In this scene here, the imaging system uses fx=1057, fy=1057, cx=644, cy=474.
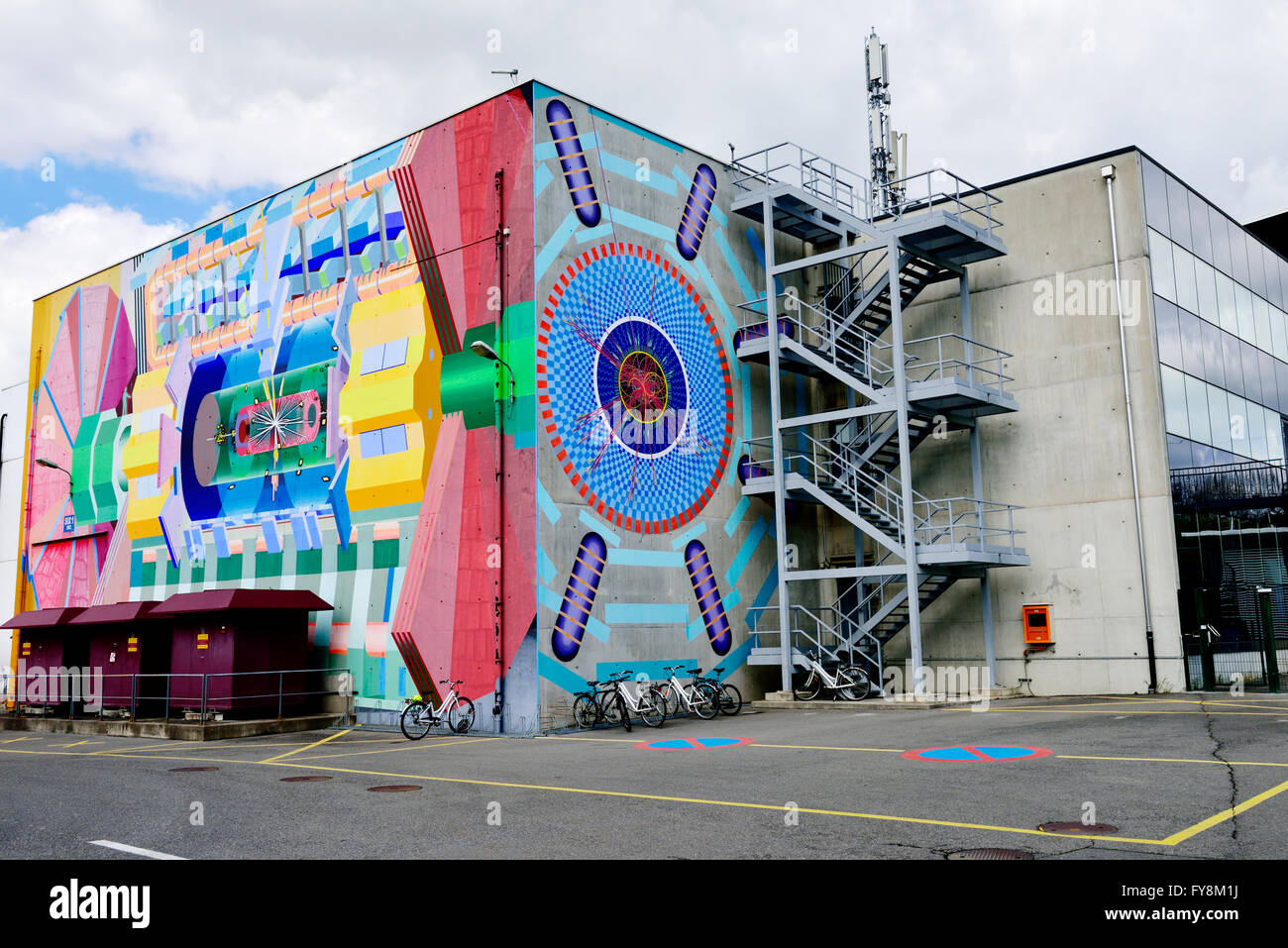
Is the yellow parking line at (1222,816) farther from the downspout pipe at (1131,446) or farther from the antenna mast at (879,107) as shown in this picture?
the antenna mast at (879,107)

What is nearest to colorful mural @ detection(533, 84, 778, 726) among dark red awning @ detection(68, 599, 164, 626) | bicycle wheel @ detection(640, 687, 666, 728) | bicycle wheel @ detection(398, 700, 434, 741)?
bicycle wheel @ detection(640, 687, 666, 728)

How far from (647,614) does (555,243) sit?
7686 millimetres

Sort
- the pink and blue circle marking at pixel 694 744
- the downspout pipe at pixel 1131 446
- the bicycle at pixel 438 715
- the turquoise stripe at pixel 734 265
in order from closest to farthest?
1. the pink and blue circle marking at pixel 694 744
2. the bicycle at pixel 438 715
3. the downspout pipe at pixel 1131 446
4. the turquoise stripe at pixel 734 265

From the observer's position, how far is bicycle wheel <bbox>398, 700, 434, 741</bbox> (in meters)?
19.7

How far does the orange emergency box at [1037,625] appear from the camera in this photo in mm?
23341

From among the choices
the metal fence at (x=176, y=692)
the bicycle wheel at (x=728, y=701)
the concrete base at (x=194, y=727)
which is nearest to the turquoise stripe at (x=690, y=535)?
the bicycle wheel at (x=728, y=701)

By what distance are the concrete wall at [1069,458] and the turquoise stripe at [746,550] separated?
4.12m

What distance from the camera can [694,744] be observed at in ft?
53.8

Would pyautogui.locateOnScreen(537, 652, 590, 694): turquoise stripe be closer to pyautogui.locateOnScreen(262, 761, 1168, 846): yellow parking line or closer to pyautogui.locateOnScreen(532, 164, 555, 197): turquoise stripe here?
pyautogui.locateOnScreen(262, 761, 1168, 846): yellow parking line

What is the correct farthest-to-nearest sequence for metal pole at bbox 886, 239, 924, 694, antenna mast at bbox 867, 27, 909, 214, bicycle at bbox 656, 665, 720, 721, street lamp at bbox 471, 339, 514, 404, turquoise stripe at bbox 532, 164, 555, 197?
1. antenna mast at bbox 867, 27, 909, 214
2. metal pole at bbox 886, 239, 924, 694
3. turquoise stripe at bbox 532, 164, 555, 197
4. bicycle at bbox 656, 665, 720, 721
5. street lamp at bbox 471, 339, 514, 404

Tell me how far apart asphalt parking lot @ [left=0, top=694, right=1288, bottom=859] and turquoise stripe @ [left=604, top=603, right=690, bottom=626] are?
10.2ft

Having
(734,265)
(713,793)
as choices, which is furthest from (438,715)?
(734,265)

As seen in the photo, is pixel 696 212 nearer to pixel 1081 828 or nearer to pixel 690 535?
pixel 690 535
